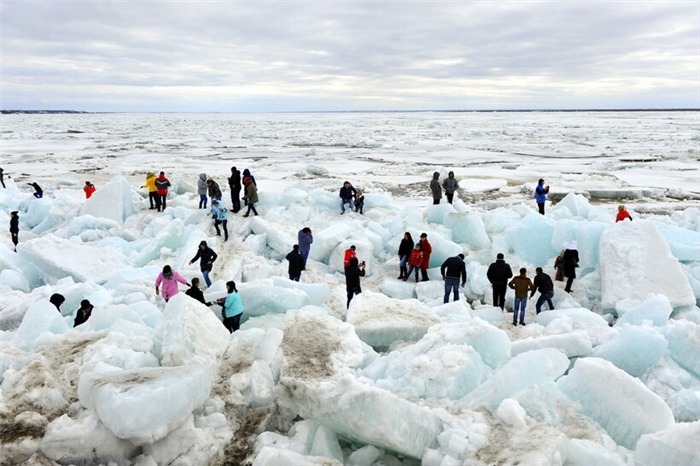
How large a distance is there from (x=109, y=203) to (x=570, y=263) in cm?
937

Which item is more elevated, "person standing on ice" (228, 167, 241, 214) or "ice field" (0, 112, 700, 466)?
"person standing on ice" (228, 167, 241, 214)

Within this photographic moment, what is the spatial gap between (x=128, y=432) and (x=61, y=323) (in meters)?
2.58

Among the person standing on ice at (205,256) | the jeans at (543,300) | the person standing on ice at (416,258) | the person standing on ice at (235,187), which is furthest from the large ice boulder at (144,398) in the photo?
the person standing on ice at (235,187)

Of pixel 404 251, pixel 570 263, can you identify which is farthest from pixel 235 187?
pixel 570 263

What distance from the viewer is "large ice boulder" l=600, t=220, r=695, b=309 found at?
22.4 feet

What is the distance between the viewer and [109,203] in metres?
11.0

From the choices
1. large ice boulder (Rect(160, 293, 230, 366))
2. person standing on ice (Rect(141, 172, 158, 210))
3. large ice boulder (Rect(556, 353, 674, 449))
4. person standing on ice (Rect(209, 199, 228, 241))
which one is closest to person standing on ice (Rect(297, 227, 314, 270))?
person standing on ice (Rect(209, 199, 228, 241))

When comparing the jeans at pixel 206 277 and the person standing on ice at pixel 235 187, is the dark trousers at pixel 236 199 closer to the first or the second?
the person standing on ice at pixel 235 187

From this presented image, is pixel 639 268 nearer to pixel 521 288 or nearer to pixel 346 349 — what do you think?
pixel 521 288

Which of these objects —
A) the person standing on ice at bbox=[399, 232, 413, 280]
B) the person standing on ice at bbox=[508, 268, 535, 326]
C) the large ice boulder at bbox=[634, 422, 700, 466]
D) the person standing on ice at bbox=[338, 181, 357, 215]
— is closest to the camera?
the large ice boulder at bbox=[634, 422, 700, 466]

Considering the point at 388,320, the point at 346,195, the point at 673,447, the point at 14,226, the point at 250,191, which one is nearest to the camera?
the point at 673,447

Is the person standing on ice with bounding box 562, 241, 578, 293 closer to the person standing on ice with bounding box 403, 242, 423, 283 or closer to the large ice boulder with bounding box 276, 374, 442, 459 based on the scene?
the person standing on ice with bounding box 403, 242, 423, 283

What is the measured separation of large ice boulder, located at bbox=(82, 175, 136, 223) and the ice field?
0.06m

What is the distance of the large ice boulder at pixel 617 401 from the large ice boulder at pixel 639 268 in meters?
3.41
